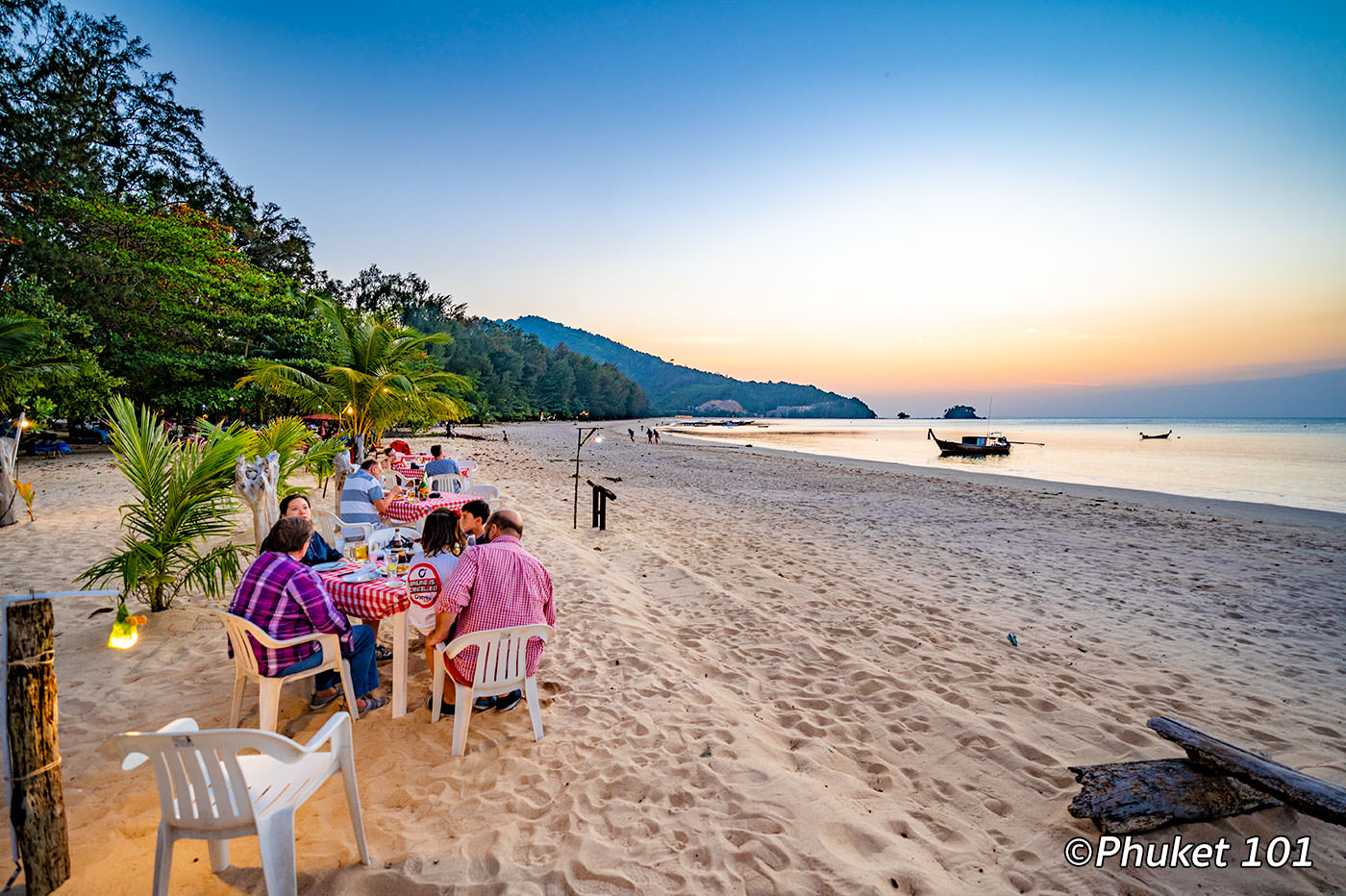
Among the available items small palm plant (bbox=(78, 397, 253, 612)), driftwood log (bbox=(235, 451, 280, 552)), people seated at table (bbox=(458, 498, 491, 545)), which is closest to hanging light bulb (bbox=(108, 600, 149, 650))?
people seated at table (bbox=(458, 498, 491, 545))

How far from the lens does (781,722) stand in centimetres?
391

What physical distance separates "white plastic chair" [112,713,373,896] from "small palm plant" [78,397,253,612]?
11.3 feet

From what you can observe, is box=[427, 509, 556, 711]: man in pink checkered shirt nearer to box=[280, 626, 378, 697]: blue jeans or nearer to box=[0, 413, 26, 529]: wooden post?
box=[280, 626, 378, 697]: blue jeans

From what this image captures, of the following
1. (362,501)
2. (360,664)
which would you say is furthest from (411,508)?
(360,664)

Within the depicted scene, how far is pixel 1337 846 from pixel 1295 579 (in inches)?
296

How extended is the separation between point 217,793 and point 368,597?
5.30 ft

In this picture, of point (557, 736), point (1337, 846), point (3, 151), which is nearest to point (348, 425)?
point (557, 736)

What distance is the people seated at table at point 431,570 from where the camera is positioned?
3561mm

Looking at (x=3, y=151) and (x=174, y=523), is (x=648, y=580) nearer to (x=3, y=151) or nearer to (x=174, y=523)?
(x=174, y=523)

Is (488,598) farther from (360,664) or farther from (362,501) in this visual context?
(362,501)

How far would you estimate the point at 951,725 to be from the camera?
12.7ft

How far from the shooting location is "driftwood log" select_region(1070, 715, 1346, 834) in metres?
2.72

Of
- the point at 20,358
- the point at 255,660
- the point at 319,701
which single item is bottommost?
the point at 319,701

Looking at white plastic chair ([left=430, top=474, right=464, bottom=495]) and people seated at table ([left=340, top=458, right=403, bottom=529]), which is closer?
people seated at table ([left=340, top=458, right=403, bottom=529])
